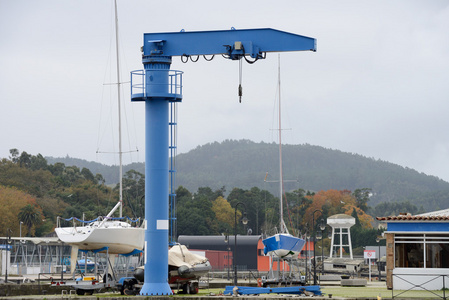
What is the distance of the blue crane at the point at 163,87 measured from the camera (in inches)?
1351

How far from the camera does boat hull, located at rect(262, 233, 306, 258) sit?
152 feet

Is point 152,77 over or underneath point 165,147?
over

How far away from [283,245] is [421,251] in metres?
10.0

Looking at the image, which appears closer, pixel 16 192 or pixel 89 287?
pixel 89 287

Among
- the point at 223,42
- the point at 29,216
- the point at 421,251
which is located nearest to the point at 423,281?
the point at 421,251

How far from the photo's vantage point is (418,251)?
38781 mm

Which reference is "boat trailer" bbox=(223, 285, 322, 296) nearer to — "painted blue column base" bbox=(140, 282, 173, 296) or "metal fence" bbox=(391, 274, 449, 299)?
"painted blue column base" bbox=(140, 282, 173, 296)

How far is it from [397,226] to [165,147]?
41.4ft

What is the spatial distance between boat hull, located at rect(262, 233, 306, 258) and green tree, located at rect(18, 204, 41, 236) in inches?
2501

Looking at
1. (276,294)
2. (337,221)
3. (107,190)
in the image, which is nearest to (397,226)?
(276,294)

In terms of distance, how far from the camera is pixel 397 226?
39.1m

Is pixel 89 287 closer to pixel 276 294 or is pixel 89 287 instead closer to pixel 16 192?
pixel 276 294

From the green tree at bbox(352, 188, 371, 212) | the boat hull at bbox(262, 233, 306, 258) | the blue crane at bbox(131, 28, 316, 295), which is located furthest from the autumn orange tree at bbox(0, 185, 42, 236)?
the green tree at bbox(352, 188, 371, 212)

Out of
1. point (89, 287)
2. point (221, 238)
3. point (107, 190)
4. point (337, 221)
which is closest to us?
point (89, 287)
